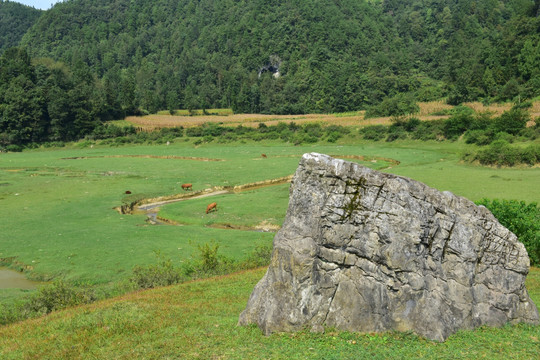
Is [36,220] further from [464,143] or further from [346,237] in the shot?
[464,143]

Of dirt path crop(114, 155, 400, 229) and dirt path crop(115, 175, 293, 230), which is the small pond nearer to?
dirt path crop(115, 175, 293, 230)

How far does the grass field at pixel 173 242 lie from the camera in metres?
12.5

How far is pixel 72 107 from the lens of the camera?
110312 mm

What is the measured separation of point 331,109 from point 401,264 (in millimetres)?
165880

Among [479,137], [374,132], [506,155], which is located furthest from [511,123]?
[374,132]

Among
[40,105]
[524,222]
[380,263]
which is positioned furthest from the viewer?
[40,105]

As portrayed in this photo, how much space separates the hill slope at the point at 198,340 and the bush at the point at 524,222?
9760 mm

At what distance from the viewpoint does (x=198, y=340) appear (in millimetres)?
13047

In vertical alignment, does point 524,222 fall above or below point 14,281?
above

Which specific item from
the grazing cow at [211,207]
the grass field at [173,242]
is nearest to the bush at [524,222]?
the grass field at [173,242]

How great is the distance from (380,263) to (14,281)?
18.5 meters

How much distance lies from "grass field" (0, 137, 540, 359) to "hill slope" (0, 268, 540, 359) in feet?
0.12

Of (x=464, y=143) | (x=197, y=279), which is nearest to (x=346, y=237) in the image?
(x=197, y=279)

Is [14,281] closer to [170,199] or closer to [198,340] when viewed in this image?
[198,340]
